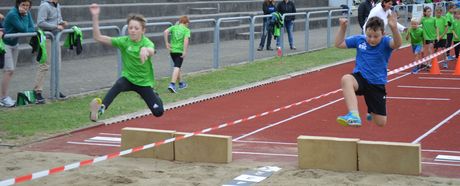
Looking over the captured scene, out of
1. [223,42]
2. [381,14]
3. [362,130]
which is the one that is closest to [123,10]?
[223,42]

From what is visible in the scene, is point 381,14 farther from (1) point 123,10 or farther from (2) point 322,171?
(1) point 123,10

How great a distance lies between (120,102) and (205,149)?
5.58 meters

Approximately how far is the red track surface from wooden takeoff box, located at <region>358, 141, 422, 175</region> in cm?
25

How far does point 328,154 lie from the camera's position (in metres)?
10.0

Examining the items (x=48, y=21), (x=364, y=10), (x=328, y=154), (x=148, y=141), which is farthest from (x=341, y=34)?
(x=364, y=10)

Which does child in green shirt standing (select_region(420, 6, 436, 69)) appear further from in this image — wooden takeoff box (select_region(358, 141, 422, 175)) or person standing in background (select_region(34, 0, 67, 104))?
wooden takeoff box (select_region(358, 141, 422, 175))

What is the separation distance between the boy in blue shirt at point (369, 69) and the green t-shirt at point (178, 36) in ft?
24.6

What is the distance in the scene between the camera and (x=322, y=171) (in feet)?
32.6

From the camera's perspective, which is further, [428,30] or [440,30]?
[440,30]

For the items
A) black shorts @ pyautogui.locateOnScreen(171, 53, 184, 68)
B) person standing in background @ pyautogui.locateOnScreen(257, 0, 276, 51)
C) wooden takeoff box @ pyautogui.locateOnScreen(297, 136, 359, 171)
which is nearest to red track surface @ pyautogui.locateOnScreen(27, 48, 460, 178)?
wooden takeoff box @ pyautogui.locateOnScreen(297, 136, 359, 171)

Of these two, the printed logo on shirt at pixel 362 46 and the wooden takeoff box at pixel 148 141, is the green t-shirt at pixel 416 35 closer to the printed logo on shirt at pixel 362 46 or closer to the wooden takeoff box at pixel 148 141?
the printed logo on shirt at pixel 362 46

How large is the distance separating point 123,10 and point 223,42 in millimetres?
3982

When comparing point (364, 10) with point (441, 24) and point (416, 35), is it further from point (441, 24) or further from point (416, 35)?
point (416, 35)

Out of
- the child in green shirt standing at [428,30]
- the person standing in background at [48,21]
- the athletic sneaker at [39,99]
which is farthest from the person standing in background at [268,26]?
the athletic sneaker at [39,99]
